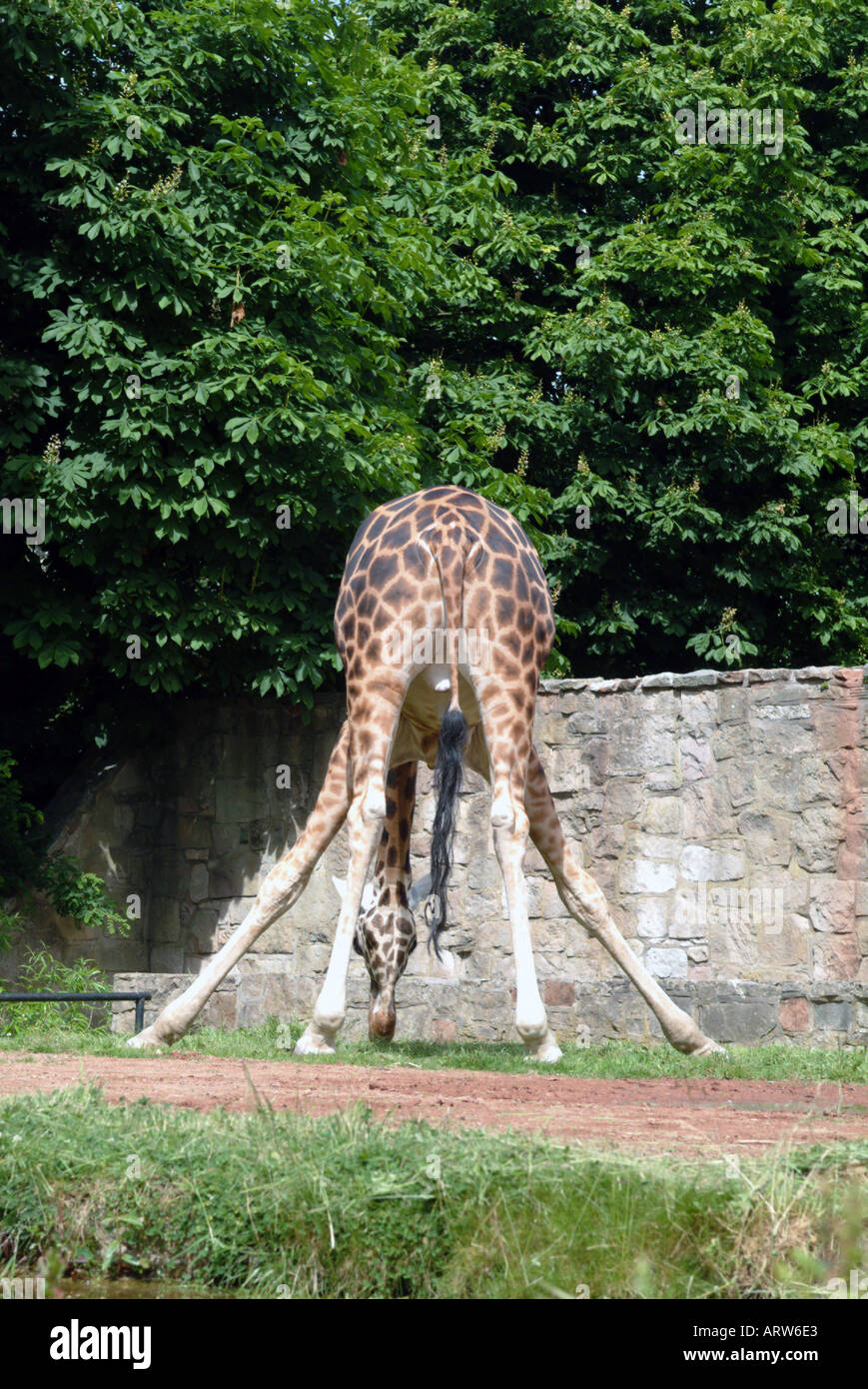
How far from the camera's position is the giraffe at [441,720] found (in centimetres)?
733

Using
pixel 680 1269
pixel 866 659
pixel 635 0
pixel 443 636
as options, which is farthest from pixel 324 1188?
pixel 635 0

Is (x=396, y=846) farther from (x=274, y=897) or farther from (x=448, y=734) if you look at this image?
(x=448, y=734)

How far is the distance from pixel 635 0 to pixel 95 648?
32.7ft

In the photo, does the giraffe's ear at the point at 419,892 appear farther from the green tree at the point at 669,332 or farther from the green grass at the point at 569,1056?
the green tree at the point at 669,332

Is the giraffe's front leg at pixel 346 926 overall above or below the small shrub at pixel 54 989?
above

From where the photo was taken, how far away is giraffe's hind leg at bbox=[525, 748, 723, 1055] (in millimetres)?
7785

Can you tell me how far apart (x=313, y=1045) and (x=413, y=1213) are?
3626 millimetres

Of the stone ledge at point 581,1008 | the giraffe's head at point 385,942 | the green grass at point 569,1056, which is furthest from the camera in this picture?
the stone ledge at point 581,1008

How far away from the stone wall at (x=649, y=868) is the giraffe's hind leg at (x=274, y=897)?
2.41m

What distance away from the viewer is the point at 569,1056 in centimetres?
776
